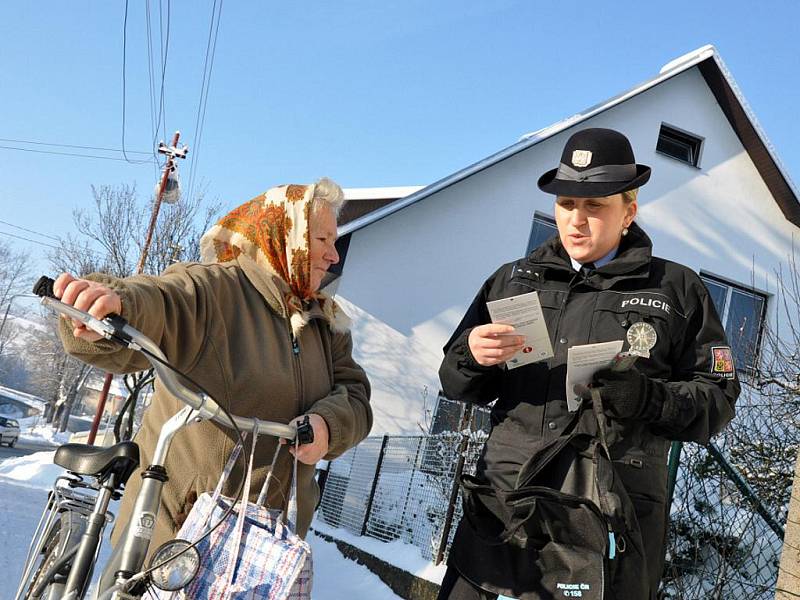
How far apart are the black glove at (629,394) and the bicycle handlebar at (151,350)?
93 centimetres

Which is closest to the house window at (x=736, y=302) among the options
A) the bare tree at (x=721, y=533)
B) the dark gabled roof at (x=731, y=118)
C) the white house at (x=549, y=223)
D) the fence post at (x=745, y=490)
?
the white house at (x=549, y=223)

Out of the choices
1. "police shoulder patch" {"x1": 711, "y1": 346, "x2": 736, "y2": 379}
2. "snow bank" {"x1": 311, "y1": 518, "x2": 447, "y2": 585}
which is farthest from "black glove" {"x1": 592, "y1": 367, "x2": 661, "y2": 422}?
"snow bank" {"x1": 311, "y1": 518, "x2": 447, "y2": 585}

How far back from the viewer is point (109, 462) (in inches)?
89.0

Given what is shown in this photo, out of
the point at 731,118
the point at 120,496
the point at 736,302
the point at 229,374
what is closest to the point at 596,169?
the point at 229,374

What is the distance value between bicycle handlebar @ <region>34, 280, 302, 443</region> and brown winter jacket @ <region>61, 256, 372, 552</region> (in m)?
0.26

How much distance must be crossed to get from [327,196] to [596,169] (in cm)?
100

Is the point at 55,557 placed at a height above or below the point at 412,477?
below

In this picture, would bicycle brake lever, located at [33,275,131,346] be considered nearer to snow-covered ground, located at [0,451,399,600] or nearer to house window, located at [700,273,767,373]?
snow-covered ground, located at [0,451,399,600]

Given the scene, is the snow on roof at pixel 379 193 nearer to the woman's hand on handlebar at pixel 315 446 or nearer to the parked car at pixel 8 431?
the woman's hand on handlebar at pixel 315 446

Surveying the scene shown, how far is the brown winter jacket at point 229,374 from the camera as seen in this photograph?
249cm

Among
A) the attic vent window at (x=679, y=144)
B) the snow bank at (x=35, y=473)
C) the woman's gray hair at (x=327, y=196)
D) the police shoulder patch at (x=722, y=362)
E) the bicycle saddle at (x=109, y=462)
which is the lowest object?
the snow bank at (x=35, y=473)

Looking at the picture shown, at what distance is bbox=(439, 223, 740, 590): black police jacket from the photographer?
2318mm

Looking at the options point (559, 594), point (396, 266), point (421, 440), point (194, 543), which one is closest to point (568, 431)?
point (559, 594)

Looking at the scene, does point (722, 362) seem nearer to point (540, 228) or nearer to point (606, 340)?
point (606, 340)
